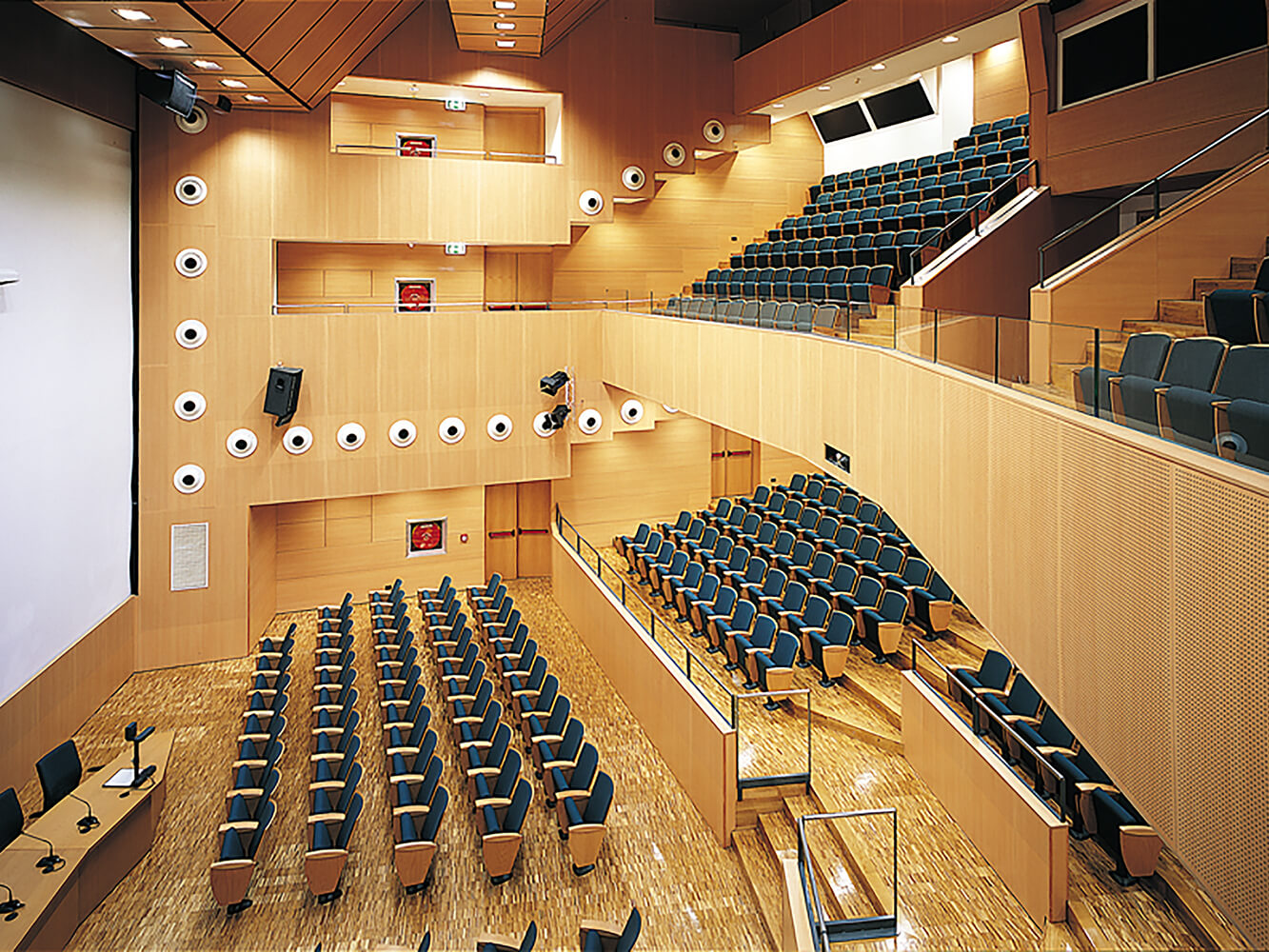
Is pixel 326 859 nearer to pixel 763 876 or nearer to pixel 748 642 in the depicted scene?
pixel 763 876

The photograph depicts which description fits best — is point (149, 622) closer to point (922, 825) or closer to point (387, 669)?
point (387, 669)

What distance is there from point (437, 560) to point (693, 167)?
17.9 feet

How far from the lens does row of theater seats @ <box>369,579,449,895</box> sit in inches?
226

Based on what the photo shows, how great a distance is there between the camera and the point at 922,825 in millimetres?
5902

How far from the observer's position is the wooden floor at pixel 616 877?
5.08 metres

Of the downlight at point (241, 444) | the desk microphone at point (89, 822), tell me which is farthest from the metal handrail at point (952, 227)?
the desk microphone at point (89, 822)

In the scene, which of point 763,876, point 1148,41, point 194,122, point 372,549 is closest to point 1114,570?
point 763,876

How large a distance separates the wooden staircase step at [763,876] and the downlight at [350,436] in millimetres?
5562

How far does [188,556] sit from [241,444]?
119cm

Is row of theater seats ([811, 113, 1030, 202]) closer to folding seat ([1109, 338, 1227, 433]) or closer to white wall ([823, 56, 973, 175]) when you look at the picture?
white wall ([823, 56, 973, 175])

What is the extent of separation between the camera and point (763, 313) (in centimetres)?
789

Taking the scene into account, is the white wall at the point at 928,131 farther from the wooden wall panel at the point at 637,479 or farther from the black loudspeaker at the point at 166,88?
the black loudspeaker at the point at 166,88

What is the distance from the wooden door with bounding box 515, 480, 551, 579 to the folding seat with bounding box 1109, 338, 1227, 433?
30.0 feet

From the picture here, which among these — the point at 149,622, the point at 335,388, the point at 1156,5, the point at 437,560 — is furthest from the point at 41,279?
the point at 1156,5
